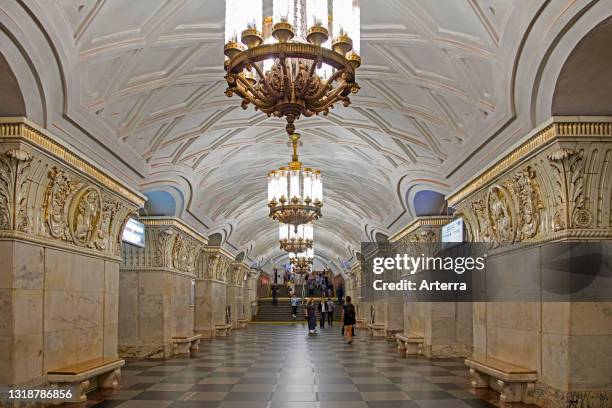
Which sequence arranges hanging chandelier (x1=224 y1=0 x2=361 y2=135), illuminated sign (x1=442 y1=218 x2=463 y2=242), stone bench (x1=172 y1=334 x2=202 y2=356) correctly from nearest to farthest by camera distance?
hanging chandelier (x1=224 y1=0 x2=361 y2=135)
illuminated sign (x1=442 y1=218 x2=463 y2=242)
stone bench (x1=172 y1=334 x2=202 y2=356)

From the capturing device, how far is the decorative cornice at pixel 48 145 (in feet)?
21.9

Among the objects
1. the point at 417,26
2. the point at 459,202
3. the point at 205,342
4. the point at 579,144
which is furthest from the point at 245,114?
the point at 205,342

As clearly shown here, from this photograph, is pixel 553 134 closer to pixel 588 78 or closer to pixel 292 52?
pixel 588 78

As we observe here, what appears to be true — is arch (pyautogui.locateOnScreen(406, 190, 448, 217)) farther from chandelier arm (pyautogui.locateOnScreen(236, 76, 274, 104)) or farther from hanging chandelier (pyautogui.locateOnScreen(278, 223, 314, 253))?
chandelier arm (pyautogui.locateOnScreen(236, 76, 274, 104))

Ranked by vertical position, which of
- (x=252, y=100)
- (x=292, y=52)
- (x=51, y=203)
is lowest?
(x=51, y=203)

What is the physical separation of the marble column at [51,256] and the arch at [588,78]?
5.63 m

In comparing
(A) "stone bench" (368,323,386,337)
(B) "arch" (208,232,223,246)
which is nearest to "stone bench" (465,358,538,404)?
(A) "stone bench" (368,323,386,337)

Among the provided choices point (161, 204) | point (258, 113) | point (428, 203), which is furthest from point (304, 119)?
point (161, 204)

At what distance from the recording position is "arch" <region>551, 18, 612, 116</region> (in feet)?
18.6

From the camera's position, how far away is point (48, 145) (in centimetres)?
723

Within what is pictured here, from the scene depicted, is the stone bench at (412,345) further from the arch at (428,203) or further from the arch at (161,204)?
the arch at (161,204)

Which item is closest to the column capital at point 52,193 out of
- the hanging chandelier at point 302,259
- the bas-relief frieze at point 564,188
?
the bas-relief frieze at point 564,188

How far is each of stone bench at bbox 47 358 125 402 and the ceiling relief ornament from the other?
186cm

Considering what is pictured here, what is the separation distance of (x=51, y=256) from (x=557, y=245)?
6058 mm
